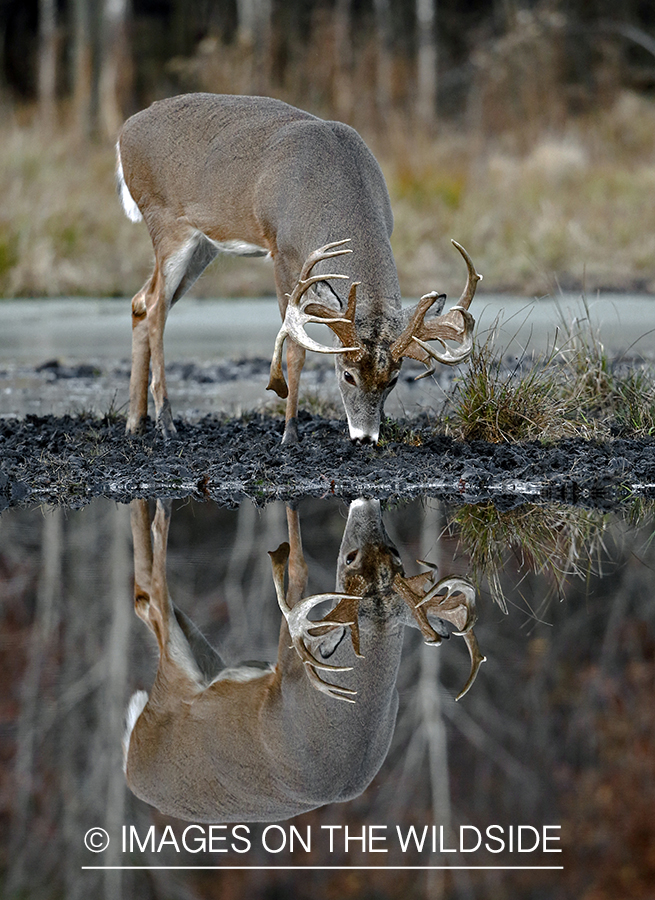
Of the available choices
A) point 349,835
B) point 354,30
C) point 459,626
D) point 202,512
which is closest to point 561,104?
point 354,30

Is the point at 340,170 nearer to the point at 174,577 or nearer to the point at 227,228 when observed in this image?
the point at 227,228

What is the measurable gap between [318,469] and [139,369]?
1.69 m

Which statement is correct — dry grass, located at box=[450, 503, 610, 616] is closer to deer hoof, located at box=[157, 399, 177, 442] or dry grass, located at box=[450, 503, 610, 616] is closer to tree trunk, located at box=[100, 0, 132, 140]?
deer hoof, located at box=[157, 399, 177, 442]

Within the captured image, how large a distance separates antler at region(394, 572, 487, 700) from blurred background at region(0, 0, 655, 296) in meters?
4.34

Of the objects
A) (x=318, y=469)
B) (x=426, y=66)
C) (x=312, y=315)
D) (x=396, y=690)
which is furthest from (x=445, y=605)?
(x=426, y=66)

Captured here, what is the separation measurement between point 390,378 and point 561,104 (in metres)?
16.7

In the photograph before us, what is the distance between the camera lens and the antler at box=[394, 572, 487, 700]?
4.46m

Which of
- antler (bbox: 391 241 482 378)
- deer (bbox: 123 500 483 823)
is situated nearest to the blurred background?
antler (bbox: 391 241 482 378)

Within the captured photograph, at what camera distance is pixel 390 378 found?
703cm

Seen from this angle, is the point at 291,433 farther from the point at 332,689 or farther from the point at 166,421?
the point at 332,689

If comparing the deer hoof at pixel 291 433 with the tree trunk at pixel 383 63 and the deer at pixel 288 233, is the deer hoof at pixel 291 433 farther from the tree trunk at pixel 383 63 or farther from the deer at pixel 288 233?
the tree trunk at pixel 383 63

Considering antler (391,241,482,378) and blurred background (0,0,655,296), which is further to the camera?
blurred background (0,0,655,296)

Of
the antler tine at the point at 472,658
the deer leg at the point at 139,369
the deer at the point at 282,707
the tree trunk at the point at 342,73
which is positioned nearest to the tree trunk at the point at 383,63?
the tree trunk at the point at 342,73

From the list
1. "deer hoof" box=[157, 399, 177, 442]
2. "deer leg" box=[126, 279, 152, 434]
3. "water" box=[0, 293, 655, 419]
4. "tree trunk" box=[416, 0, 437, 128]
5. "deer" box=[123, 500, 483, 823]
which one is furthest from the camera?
"tree trunk" box=[416, 0, 437, 128]
